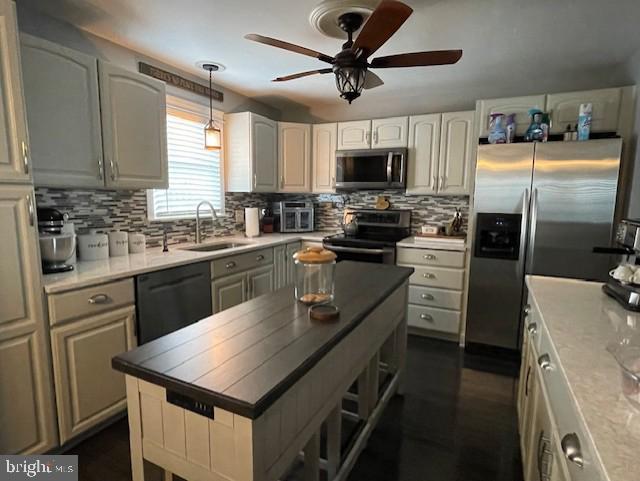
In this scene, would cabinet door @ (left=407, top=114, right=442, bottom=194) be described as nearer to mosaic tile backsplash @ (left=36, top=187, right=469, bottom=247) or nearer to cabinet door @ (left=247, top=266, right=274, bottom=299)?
mosaic tile backsplash @ (left=36, top=187, right=469, bottom=247)

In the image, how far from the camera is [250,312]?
4.73ft

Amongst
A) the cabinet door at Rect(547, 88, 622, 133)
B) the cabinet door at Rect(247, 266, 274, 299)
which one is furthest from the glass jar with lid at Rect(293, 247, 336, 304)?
the cabinet door at Rect(547, 88, 622, 133)

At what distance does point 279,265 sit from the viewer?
346 cm

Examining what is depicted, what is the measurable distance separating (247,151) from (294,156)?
2.00 feet

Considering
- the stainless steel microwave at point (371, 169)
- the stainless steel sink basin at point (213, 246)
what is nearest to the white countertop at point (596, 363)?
the stainless steel microwave at point (371, 169)

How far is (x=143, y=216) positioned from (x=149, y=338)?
1098 millimetres

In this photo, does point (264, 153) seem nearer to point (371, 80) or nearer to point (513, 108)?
point (371, 80)

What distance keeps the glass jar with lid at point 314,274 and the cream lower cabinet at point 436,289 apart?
1817 millimetres

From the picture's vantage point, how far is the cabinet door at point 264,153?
354 cm

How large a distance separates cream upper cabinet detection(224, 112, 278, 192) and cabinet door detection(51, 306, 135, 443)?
6.19 feet

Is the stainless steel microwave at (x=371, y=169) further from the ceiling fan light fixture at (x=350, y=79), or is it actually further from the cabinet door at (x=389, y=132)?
the ceiling fan light fixture at (x=350, y=79)

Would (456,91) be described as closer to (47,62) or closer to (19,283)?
(47,62)

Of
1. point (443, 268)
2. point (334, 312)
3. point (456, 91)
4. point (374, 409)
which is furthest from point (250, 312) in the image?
point (456, 91)

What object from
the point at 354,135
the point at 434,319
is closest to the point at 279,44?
the point at 354,135
